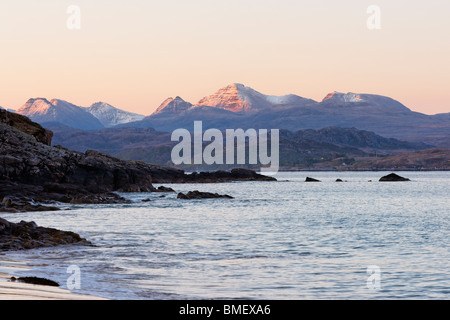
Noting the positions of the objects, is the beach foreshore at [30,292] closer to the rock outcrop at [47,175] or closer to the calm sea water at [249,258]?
the calm sea water at [249,258]

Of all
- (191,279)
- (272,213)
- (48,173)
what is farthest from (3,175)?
(191,279)

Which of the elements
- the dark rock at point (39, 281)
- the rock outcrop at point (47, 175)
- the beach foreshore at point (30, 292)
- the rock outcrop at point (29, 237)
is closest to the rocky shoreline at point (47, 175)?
the rock outcrop at point (47, 175)

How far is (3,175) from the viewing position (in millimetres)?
76750

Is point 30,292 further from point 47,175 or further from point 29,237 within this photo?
point 47,175

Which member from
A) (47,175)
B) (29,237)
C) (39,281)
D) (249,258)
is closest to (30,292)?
(39,281)

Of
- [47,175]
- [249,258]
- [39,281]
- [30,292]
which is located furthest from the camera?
[47,175]

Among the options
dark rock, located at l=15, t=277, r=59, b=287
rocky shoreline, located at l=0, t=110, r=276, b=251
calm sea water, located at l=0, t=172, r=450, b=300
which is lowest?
calm sea water, located at l=0, t=172, r=450, b=300

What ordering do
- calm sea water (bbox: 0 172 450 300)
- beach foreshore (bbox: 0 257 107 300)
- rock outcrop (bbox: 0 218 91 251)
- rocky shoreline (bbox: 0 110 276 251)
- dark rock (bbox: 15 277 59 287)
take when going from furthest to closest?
1. rocky shoreline (bbox: 0 110 276 251)
2. rock outcrop (bbox: 0 218 91 251)
3. calm sea water (bbox: 0 172 450 300)
4. dark rock (bbox: 15 277 59 287)
5. beach foreshore (bbox: 0 257 107 300)

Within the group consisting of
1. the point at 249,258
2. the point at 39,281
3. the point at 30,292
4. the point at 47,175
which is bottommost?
the point at 249,258

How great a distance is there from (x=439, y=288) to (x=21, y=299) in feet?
43.7

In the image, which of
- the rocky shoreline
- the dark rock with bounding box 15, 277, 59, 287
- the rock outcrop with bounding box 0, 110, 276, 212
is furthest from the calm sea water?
the rock outcrop with bounding box 0, 110, 276, 212

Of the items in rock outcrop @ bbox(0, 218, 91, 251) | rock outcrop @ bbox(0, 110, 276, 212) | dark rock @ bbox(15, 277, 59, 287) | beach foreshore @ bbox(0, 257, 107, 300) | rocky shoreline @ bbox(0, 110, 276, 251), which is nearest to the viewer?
beach foreshore @ bbox(0, 257, 107, 300)

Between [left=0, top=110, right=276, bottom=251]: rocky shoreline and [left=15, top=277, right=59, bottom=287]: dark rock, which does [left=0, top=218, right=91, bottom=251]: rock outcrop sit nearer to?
[left=15, top=277, right=59, bottom=287]: dark rock
